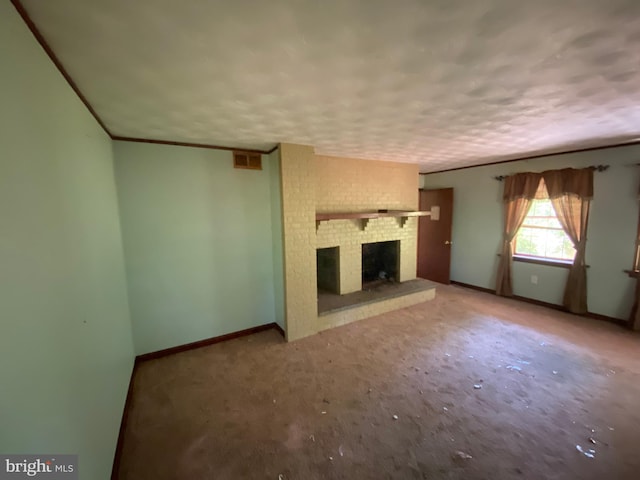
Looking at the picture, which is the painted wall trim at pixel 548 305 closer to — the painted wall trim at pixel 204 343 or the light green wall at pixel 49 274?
the painted wall trim at pixel 204 343

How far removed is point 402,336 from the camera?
3.24 meters

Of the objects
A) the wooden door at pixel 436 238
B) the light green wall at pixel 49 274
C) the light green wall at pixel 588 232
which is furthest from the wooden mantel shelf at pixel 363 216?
the light green wall at pixel 49 274

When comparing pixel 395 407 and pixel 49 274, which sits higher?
pixel 49 274

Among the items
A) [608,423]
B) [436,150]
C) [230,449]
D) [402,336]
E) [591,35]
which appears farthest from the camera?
[436,150]

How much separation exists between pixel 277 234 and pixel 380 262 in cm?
241

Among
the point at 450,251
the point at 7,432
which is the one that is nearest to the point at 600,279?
the point at 450,251

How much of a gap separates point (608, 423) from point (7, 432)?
3272mm

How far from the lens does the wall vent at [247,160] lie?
10.1ft

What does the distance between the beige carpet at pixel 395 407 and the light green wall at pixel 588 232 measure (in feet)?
2.26

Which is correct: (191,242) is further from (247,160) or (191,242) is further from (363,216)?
(363,216)

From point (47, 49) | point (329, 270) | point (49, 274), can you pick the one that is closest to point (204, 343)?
point (329, 270)

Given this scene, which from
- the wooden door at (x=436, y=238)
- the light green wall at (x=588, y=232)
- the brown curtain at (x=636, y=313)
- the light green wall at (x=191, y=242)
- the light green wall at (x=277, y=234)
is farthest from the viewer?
the wooden door at (x=436, y=238)

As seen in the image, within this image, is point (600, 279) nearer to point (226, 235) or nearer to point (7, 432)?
point (226, 235)

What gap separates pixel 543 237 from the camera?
13.4ft
